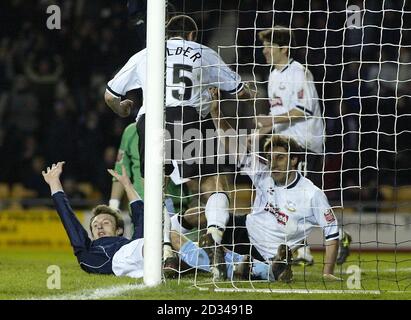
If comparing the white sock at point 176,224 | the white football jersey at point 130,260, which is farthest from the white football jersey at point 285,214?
the white football jersey at point 130,260

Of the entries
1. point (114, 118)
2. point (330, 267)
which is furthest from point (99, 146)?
point (330, 267)

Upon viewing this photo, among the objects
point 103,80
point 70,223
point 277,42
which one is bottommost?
point 70,223

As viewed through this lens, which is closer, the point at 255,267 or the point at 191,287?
the point at 191,287

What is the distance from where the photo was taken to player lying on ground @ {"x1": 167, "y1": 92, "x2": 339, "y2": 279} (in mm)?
6797

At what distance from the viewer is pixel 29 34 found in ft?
40.7

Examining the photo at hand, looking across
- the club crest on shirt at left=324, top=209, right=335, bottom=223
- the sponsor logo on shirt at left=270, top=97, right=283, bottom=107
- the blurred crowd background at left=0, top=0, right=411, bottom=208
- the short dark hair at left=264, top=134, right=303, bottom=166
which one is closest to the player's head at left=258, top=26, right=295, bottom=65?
the sponsor logo on shirt at left=270, top=97, right=283, bottom=107

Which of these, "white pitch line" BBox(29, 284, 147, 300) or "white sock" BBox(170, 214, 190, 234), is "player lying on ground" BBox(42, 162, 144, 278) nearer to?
"white sock" BBox(170, 214, 190, 234)

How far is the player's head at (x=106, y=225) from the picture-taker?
7445 mm

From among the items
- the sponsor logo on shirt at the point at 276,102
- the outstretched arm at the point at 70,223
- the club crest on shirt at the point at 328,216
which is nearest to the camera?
the club crest on shirt at the point at 328,216

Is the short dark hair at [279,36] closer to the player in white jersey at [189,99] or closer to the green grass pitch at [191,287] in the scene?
the player in white jersey at [189,99]

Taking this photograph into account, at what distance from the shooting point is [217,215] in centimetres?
683

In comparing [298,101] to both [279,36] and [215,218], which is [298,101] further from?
[215,218]

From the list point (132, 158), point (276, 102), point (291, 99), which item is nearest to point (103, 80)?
point (132, 158)

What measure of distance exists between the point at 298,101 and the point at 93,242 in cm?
206
